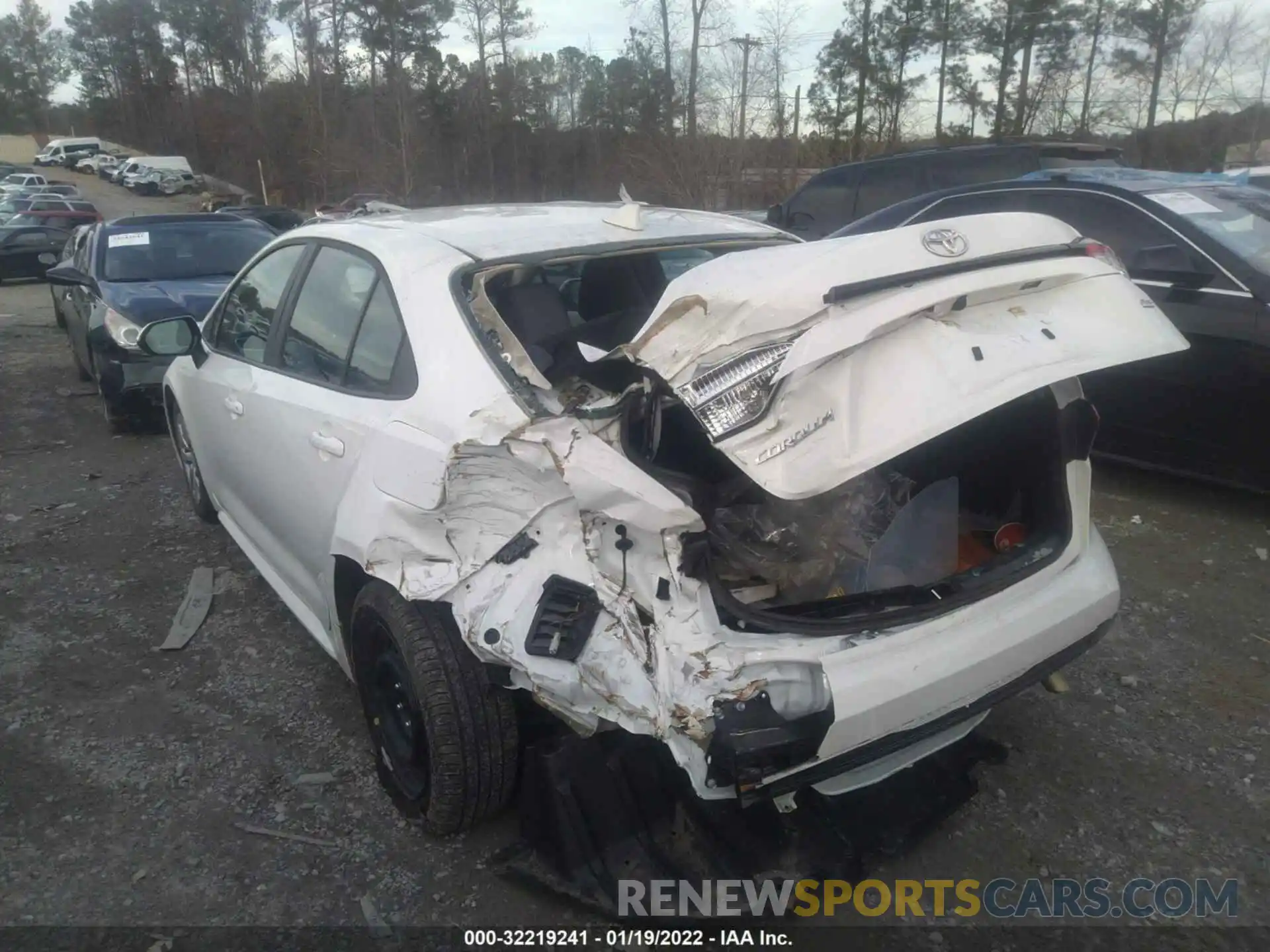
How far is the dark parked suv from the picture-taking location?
871 cm

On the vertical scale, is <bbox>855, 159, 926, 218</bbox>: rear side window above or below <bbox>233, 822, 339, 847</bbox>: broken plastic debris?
above

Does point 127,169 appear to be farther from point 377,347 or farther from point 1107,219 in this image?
point 377,347

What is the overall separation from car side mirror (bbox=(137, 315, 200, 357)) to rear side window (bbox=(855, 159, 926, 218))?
700cm

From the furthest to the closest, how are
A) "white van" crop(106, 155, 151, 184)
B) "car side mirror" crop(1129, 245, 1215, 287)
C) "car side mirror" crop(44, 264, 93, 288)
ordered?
1. "white van" crop(106, 155, 151, 184)
2. "car side mirror" crop(44, 264, 93, 288)
3. "car side mirror" crop(1129, 245, 1215, 287)

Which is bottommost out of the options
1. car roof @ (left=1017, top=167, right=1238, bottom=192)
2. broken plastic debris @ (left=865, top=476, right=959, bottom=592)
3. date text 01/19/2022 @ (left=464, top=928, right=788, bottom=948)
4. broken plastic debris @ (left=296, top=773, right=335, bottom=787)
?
broken plastic debris @ (left=296, top=773, right=335, bottom=787)

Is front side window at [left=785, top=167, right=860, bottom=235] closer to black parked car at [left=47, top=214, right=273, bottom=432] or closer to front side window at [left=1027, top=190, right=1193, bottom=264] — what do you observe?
front side window at [left=1027, top=190, right=1193, bottom=264]

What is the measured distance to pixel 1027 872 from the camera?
253 centimetres

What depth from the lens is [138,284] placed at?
738 centimetres

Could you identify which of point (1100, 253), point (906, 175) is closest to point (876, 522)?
point (1100, 253)

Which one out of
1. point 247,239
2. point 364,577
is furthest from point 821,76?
point 364,577

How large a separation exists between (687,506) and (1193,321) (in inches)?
147

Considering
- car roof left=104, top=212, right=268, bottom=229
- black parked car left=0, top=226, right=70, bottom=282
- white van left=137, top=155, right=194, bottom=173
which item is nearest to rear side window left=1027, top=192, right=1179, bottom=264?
car roof left=104, top=212, right=268, bottom=229

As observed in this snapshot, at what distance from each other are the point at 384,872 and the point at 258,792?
23.9 inches

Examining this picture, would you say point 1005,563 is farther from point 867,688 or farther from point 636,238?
point 636,238
